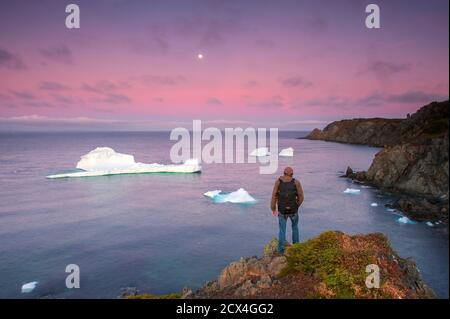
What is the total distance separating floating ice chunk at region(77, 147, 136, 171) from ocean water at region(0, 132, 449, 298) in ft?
33.0

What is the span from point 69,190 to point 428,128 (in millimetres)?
59254

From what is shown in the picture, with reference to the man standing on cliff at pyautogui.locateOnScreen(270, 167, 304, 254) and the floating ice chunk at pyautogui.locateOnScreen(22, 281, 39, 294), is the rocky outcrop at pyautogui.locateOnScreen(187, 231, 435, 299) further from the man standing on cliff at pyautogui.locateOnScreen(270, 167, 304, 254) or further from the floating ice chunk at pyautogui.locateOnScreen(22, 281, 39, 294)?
the floating ice chunk at pyautogui.locateOnScreen(22, 281, 39, 294)

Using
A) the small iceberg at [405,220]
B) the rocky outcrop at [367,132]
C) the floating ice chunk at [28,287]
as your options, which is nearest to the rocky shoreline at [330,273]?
the floating ice chunk at [28,287]

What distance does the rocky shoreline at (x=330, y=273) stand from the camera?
902cm

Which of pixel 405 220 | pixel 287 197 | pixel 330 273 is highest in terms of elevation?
pixel 287 197

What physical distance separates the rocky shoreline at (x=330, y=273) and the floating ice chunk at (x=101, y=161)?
2471 inches

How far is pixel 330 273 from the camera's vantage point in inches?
381

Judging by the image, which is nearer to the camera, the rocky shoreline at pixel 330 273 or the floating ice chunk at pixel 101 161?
the rocky shoreline at pixel 330 273

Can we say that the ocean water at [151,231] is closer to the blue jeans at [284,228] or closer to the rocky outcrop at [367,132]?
the blue jeans at [284,228]

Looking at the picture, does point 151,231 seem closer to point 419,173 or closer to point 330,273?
point 330,273

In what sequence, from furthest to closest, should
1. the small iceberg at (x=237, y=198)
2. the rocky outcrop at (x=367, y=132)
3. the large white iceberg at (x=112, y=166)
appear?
the rocky outcrop at (x=367, y=132) < the large white iceberg at (x=112, y=166) < the small iceberg at (x=237, y=198)

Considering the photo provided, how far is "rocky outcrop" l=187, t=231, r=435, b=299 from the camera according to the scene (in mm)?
9047

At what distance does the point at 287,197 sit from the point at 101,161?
214ft

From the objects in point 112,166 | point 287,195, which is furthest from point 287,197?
point 112,166
